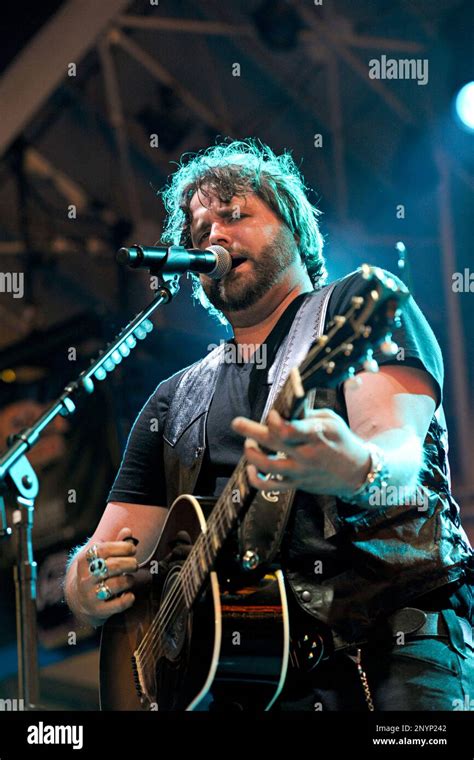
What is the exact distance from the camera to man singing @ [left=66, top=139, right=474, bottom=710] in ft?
5.80

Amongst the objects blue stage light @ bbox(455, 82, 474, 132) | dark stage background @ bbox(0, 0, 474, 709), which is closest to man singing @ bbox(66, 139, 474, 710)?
dark stage background @ bbox(0, 0, 474, 709)

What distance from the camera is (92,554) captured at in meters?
2.45

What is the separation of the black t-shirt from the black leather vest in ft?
0.84

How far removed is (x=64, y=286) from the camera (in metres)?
5.54

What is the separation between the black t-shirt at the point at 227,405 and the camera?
212 cm

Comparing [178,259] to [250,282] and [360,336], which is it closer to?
[250,282]

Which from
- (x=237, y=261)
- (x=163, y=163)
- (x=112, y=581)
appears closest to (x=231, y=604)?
(x=112, y=581)

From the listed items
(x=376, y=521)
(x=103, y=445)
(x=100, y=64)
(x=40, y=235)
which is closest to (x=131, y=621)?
(x=376, y=521)

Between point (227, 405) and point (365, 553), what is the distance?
0.75 meters

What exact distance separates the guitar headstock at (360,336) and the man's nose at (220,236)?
1086 mm

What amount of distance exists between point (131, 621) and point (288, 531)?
2.08 ft

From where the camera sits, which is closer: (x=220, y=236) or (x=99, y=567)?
(x=99, y=567)

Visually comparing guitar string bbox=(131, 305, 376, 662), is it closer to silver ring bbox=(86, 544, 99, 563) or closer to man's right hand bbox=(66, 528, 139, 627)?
man's right hand bbox=(66, 528, 139, 627)

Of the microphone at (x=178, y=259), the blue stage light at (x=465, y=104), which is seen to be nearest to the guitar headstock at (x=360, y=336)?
the microphone at (x=178, y=259)
